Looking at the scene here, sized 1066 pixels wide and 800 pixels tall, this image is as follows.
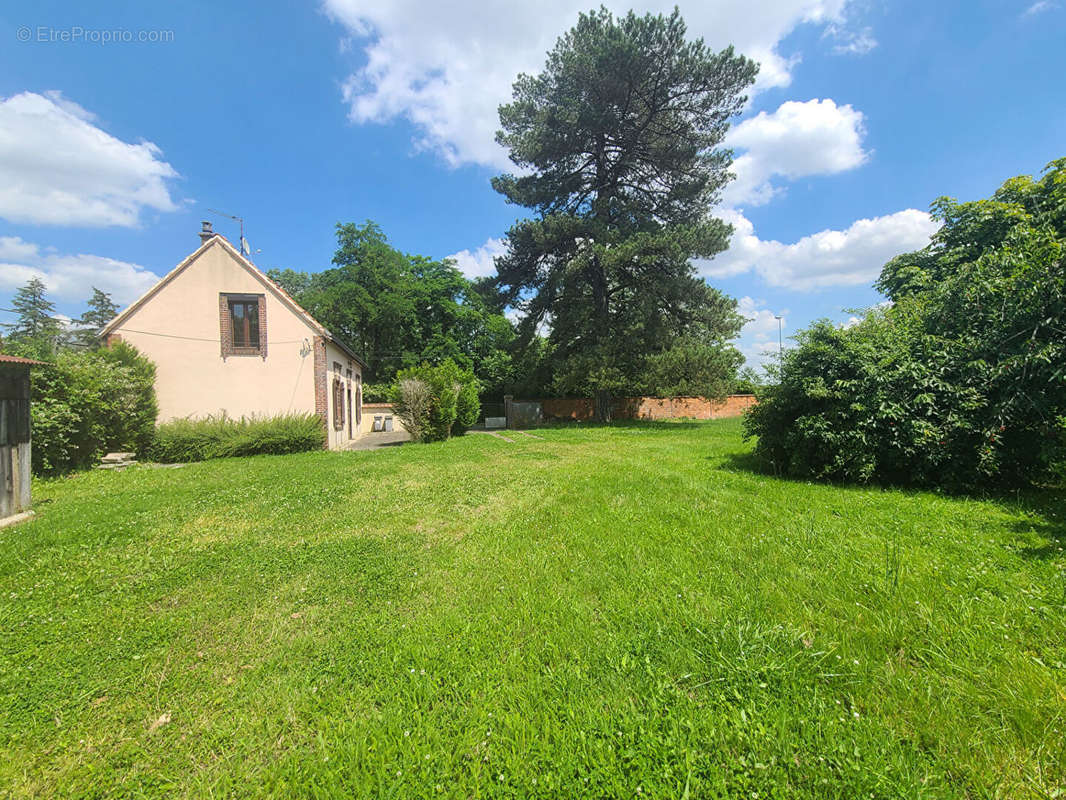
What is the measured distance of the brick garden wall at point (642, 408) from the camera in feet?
82.8

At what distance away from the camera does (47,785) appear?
1.71m

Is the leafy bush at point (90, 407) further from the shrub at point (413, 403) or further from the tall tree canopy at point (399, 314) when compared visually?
the tall tree canopy at point (399, 314)

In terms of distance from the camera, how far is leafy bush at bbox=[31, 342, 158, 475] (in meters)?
9.19

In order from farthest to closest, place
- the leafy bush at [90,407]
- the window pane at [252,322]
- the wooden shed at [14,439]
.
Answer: the window pane at [252,322], the leafy bush at [90,407], the wooden shed at [14,439]

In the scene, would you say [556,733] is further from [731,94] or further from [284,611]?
[731,94]

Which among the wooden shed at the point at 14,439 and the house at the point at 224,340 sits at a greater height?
the house at the point at 224,340

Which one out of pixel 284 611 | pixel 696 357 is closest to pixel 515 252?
pixel 696 357

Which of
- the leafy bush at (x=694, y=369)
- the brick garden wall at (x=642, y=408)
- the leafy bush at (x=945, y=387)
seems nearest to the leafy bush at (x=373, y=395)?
the brick garden wall at (x=642, y=408)


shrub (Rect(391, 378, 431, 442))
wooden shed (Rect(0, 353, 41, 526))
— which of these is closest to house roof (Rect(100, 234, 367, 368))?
shrub (Rect(391, 378, 431, 442))

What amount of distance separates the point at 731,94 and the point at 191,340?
73.8 feet

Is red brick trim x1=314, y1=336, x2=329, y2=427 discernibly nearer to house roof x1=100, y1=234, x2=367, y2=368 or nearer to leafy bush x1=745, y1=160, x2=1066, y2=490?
house roof x1=100, y1=234, x2=367, y2=368

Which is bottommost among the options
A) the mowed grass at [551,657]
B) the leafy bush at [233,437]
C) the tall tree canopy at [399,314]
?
the mowed grass at [551,657]

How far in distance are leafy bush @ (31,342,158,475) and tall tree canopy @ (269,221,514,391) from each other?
16290 mm

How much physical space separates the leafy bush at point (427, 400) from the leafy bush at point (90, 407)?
22.7 ft
